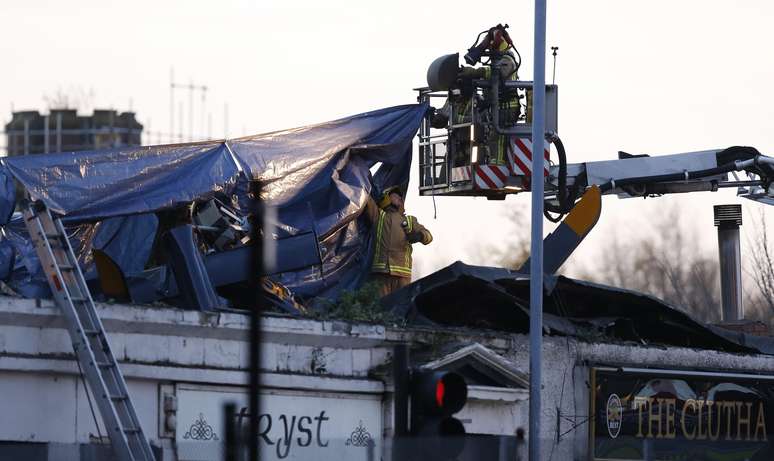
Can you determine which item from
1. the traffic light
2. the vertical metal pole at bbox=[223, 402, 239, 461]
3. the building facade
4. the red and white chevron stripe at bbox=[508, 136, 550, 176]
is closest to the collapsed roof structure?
the building facade

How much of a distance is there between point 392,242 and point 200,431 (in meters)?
4.76

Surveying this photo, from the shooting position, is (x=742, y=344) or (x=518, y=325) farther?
(x=742, y=344)

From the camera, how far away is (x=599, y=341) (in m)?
18.2

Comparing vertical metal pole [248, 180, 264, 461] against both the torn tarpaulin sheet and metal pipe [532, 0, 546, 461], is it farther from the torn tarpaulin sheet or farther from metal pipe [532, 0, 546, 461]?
the torn tarpaulin sheet

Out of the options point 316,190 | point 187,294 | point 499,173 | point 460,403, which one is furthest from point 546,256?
point 460,403

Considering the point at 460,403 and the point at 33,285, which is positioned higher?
the point at 33,285

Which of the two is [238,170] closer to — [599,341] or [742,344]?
[599,341]

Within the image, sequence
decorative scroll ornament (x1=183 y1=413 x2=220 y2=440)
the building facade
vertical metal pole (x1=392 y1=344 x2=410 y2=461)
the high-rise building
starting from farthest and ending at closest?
the high-rise building → decorative scroll ornament (x1=183 y1=413 x2=220 y2=440) → the building facade → vertical metal pole (x1=392 y1=344 x2=410 y2=461)

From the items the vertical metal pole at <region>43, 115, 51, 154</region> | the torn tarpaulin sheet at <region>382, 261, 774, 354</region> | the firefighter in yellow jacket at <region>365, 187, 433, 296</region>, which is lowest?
the torn tarpaulin sheet at <region>382, 261, 774, 354</region>

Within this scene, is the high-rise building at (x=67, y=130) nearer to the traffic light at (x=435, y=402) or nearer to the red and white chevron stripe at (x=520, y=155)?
the red and white chevron stripe at (x=520, y=155)

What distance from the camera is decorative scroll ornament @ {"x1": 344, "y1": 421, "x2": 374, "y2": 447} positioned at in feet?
51.8

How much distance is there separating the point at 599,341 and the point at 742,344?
325 centimetres

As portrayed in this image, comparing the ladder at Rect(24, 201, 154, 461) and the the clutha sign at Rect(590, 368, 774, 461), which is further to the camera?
the the clutha sign at Rect(590, 368, 774, 461)

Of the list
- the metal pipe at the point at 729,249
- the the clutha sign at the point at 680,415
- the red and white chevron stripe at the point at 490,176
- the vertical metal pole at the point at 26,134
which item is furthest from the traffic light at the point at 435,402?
the vertical metal pole at the point at 26,134
